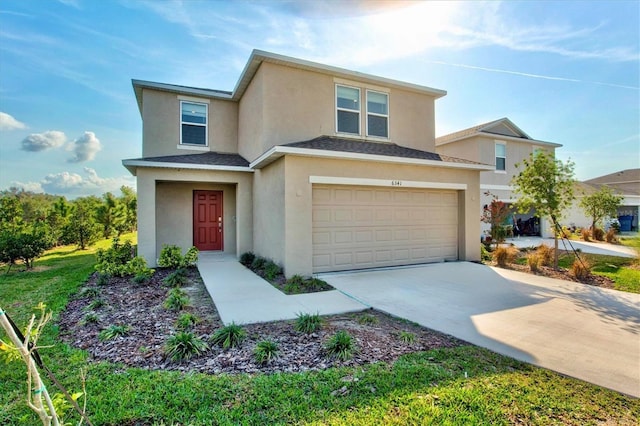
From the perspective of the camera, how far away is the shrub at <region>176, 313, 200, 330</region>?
203 inches

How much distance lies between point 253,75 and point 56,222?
1352cm

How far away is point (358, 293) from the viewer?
Result: 278 inches

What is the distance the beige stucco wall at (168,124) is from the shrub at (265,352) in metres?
9.75

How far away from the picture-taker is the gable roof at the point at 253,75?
9719 millimetres

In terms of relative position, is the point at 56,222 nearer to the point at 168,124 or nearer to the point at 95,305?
the point at 168,124

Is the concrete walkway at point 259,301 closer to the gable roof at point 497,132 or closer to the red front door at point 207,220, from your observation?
the red front door at point 207,220

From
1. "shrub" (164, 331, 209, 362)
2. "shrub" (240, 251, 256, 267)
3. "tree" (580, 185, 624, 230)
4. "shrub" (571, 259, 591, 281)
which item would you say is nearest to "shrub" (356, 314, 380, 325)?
"shrub" (164, 331, 209, 362)

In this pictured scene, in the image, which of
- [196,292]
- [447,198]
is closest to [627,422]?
[196,292]

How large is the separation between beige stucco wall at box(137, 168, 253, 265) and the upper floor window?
5.44 ft

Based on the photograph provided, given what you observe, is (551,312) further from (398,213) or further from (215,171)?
(215,171)

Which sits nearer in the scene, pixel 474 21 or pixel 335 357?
pixel 335 357

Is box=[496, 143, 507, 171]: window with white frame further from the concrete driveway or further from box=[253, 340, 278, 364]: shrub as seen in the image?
box=[253, 340, 278, 364]: shrub

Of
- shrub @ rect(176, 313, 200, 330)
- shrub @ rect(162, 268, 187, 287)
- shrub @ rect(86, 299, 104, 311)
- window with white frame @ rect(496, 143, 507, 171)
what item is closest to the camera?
shrub @ rect(176, 313, 200, 330)

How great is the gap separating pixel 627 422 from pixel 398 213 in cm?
744
